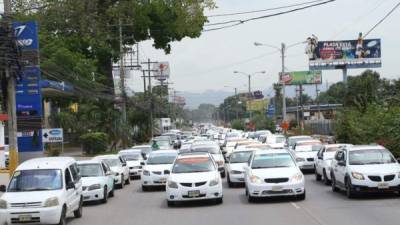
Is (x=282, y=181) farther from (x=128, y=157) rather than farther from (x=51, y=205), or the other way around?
(x=128, y=157)

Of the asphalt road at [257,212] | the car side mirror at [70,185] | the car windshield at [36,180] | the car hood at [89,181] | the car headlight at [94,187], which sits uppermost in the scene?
the car windshield at [36,180]

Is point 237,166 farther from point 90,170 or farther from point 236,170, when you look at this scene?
point 90,170

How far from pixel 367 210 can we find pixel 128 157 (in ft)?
68.3

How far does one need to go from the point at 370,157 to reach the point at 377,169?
3.95 ft

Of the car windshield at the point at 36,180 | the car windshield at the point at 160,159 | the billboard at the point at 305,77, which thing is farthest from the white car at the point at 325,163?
the billboard at the point at 305,77

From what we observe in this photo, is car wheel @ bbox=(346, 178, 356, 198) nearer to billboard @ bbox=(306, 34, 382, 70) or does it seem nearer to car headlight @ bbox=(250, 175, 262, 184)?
car headlight @ bbox=(250, 175, 262, 184)

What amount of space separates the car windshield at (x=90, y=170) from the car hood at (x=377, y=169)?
859 centimetres

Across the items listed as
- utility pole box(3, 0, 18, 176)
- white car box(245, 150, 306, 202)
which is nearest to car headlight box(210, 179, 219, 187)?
white car box(245, 150, 306, 202)

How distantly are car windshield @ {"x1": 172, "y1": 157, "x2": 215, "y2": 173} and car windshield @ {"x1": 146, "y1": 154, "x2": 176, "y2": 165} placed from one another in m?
6.37

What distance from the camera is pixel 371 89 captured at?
2584 inches

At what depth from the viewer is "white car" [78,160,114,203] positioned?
73.6 ft

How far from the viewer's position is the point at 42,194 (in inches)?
631

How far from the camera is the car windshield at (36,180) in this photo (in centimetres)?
1656

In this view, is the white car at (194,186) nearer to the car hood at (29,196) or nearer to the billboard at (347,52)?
the car hood at (29,196)
